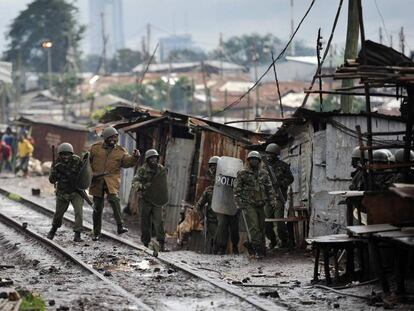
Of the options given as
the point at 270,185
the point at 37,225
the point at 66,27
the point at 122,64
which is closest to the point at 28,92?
the point at 66,27

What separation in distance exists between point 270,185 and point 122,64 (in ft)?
352

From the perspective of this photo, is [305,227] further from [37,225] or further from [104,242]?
[37,225]

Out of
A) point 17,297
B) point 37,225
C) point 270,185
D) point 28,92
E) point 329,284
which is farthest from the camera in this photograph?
point 28,92

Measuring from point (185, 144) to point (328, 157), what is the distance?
23.3 feet

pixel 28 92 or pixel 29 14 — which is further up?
pixel 29 14

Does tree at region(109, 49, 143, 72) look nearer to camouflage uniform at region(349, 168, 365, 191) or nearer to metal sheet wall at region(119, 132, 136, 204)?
metal sheet wall at region(119, 132, 136, 204)

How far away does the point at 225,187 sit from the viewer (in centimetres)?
1764

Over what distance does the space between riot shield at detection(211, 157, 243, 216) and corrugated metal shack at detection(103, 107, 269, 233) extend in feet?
9.40

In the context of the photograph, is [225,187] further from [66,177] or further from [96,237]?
[66,177]

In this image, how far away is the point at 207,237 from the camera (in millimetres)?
18531

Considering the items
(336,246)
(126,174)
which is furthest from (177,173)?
(336,246)

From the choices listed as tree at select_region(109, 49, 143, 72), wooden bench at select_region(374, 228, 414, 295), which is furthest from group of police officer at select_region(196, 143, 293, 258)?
tree at select_region(109, 49, 143, 72)

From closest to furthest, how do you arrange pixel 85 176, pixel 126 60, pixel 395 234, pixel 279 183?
pixel 395 234, pixel 85 176, pixel 279 183, pixel 126 60

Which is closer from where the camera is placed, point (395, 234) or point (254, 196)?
point (395, 234)
